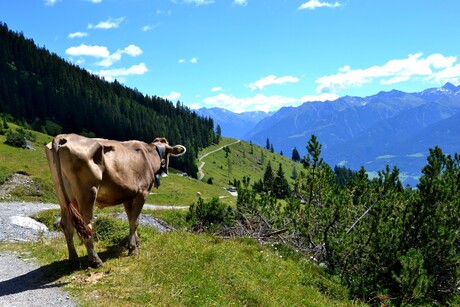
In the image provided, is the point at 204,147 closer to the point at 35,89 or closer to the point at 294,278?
the point at 35,89

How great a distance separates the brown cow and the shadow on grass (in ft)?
1.12

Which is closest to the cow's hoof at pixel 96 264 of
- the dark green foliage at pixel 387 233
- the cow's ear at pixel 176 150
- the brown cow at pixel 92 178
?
the brown cow at pixel 92 178

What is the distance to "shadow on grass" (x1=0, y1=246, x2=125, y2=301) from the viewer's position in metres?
8.24

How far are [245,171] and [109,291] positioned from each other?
596ft

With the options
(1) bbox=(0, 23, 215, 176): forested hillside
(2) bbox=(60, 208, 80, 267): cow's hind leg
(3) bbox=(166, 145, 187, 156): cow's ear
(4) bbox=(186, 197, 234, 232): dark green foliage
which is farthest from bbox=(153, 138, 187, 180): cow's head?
(1) bbox=(0, 23, 215, 176): forested hillside

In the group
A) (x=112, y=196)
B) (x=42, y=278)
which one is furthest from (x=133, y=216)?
(x=42, y=278)

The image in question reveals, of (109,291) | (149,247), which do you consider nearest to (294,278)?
(149,247)

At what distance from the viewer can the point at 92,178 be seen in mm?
8727

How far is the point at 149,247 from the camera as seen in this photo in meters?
11.2

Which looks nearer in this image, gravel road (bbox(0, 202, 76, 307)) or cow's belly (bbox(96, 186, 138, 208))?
gravel road (bbox(0, 202, 76, 307))

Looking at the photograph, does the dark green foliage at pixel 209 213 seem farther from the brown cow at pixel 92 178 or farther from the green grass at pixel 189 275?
the brown cow at pixel 92 178

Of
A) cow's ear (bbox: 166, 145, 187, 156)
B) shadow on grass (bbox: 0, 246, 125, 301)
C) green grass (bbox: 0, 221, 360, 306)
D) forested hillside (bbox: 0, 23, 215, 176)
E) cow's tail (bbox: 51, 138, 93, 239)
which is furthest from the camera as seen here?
forested hillside (bbox: 0, 23, 215, 176)

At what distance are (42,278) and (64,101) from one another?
14552 centimetres

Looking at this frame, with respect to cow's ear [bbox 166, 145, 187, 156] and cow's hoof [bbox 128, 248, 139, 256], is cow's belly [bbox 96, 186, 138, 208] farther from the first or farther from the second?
cow's ear [bbox 166, 145, 187, 156]
